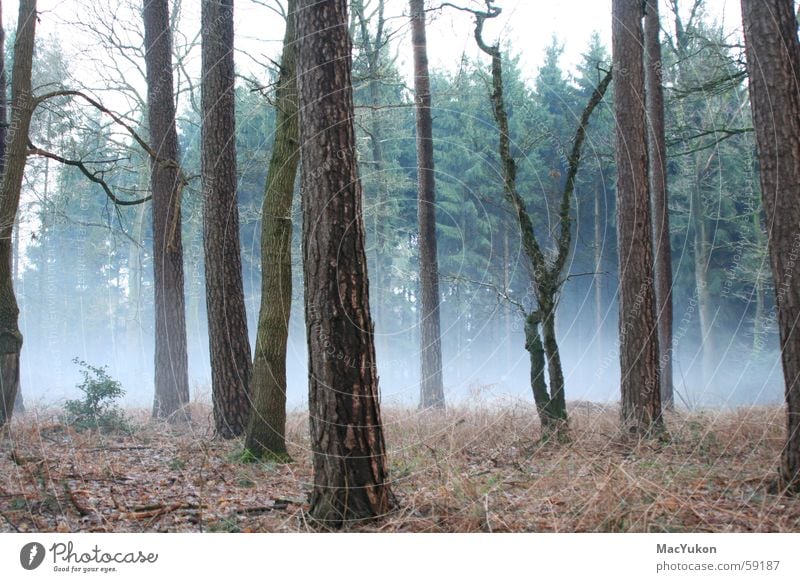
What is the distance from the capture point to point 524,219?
870 cm

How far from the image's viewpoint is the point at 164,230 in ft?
38.9

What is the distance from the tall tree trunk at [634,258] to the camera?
8898 mm

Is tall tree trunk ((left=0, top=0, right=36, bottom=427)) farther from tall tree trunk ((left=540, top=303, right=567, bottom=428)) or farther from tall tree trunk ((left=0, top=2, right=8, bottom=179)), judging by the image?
tall tree trunk ((left=540, top=303, right=567, bottom=428))

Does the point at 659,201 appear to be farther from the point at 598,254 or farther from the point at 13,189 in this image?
the point at 598,254

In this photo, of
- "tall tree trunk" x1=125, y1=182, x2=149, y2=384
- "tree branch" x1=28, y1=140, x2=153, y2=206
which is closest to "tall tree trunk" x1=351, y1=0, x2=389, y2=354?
"tree branch" x1=28, y1=140, x2=153, y2=206

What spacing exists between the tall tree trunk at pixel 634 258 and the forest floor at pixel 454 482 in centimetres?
48

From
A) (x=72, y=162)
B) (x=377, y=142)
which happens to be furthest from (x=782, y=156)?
(x=377, y=142)

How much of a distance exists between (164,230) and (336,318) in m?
7.66

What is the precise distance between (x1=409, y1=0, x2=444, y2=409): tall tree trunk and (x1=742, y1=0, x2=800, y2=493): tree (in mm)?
7884

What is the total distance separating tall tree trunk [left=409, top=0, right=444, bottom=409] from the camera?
1351cm

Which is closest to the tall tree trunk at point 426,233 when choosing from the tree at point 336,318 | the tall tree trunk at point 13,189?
→ the tall tree trunk at point 13,189
